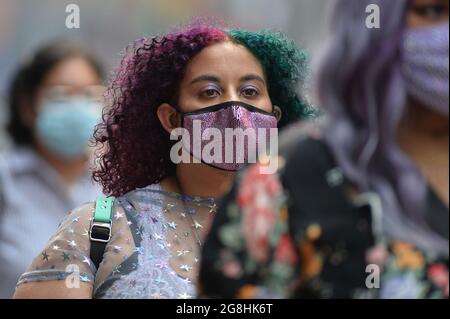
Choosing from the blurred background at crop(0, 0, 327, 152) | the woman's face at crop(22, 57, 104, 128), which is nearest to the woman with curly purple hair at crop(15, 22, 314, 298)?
the woman's face at crop(22, 57, 104, 128)

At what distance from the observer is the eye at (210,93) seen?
4.17 metres

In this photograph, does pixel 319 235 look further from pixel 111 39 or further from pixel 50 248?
pixel 111 39

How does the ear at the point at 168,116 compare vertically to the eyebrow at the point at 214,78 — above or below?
below

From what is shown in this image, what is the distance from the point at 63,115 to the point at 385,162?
3626mm

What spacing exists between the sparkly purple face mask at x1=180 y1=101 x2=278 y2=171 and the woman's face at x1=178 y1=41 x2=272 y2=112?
4 cm

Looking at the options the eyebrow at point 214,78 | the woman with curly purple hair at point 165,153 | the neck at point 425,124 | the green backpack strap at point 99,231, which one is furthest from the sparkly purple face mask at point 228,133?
the neck at point 425,124

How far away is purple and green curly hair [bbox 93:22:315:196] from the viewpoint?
4281 millimetres

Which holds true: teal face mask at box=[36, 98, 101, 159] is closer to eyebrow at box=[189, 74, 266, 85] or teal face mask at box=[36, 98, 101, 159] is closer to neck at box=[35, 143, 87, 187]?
neck at box=[35, 143, 87, 187]

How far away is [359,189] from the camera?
8.93 ft

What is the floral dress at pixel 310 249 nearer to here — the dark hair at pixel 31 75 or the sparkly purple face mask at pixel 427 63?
the sparkly purple face mask at pixel 427 63

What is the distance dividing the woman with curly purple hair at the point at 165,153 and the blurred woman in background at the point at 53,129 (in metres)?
1.62

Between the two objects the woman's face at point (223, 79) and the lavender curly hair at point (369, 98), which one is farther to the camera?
the woman's face at point (223, 79)
